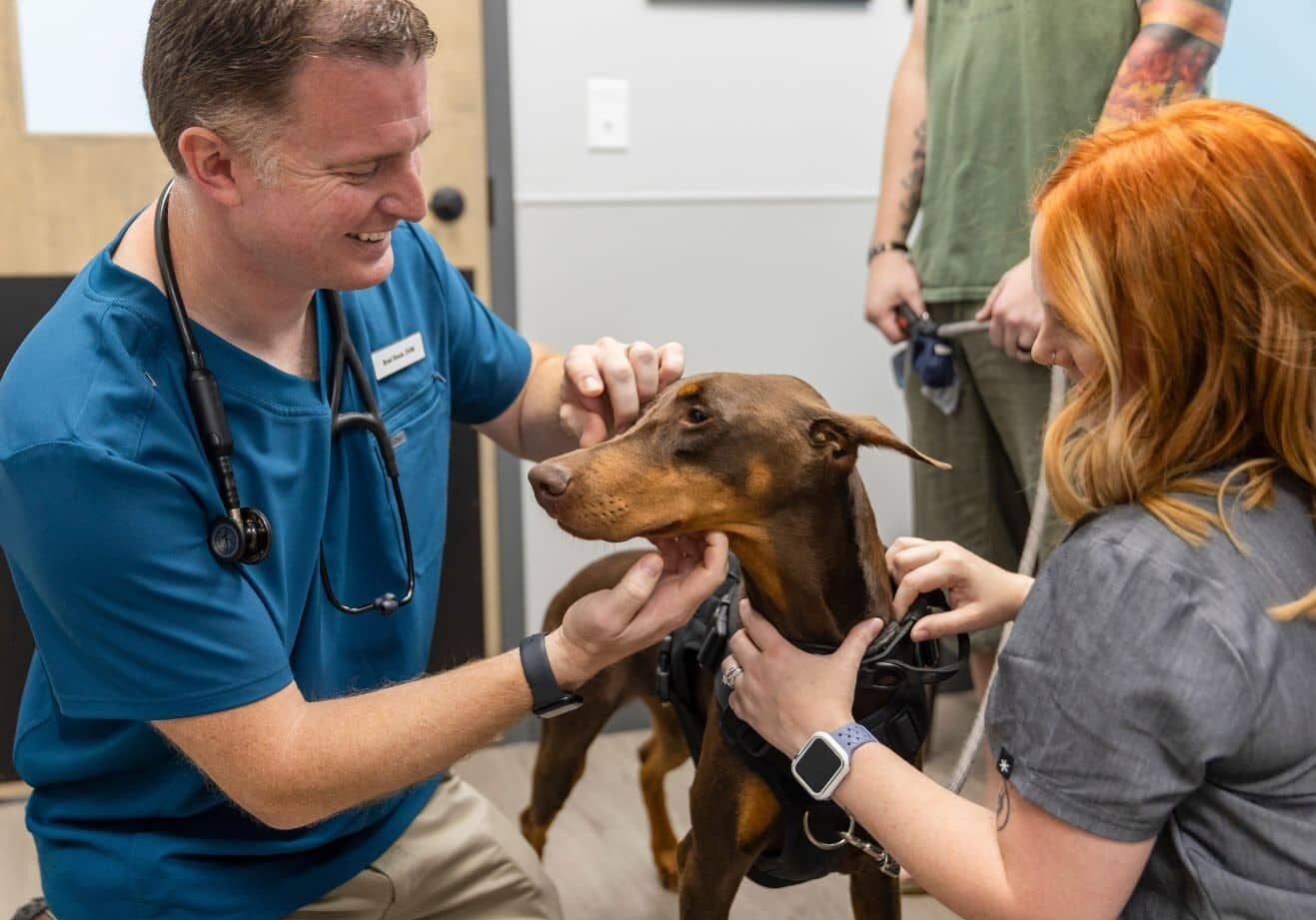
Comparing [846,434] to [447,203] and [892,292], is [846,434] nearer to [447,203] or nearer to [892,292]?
[892,292]

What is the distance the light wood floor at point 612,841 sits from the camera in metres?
2.36

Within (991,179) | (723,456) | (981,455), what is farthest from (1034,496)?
(723,456)

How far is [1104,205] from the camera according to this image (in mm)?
1006

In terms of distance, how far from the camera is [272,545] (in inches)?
53.6

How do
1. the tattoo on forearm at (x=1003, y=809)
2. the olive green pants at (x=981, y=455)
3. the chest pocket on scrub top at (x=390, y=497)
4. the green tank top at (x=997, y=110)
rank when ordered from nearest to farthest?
the tattoo on forearm at (x=1003, y=809) → the chest pocket on scrub top at (x=390, y=497) → the green tank top at (x=997, y=110) → the olive green pants at (x=981, y=455)

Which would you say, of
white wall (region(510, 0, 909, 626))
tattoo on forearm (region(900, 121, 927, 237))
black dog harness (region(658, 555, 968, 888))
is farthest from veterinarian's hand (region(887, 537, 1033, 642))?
white wall (region(510, 0, 909, 626))

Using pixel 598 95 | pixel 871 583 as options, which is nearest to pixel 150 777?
pixel 871 583

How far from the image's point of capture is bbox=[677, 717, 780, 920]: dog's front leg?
57.9 inches

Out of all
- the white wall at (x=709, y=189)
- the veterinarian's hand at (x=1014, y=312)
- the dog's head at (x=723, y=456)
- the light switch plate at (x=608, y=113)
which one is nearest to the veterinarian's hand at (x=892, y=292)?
the veterinarian's hand at (x=1014, y=312)

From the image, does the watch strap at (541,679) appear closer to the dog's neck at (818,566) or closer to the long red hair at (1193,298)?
the dog's neck at (818,566)

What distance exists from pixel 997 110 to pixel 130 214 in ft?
6.01

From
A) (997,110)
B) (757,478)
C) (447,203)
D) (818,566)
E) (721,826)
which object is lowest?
(721,826)

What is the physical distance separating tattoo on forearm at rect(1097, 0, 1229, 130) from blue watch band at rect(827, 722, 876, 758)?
1.17 meters

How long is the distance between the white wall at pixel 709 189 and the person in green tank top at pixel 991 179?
59 centimetres
